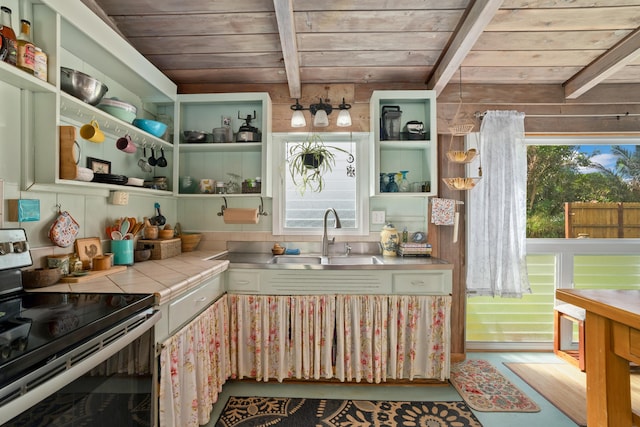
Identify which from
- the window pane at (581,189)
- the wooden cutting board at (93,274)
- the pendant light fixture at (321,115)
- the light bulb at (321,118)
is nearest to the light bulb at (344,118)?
the pendant light fixture at (321,115)

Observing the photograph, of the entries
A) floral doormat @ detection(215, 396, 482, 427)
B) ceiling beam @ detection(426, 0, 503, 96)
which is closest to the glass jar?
floral doormat @ detection(215, 396, 482, 427)

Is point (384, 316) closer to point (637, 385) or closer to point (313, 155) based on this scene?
point (313, 155)

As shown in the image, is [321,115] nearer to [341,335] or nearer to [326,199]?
[326,199]

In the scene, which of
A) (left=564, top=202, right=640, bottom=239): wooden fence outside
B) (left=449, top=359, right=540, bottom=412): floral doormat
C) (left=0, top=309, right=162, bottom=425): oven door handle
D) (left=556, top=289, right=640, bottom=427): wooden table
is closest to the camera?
(left=0, top=309, right=162, bottom=425): oven door handle

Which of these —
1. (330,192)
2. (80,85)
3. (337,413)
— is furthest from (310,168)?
(337,413)

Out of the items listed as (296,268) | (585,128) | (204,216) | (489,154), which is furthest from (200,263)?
(585,128)

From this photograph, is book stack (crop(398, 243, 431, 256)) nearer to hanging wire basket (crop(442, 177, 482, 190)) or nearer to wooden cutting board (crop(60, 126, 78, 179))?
hanging wire basket (crop(442, 177, 482, 190))

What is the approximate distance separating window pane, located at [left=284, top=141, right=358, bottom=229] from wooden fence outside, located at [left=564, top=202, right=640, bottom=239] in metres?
1.93

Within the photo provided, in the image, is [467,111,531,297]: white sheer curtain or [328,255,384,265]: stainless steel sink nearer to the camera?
→ [328,255,384,265]: stainless steel sink

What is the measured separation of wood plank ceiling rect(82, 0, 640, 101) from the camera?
1.81 metres

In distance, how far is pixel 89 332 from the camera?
935 millimetres

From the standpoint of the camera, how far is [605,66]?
226cm

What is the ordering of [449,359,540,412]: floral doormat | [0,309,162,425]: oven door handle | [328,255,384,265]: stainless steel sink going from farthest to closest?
[328,255,384,265]: stainless steel sink, [449,359,540,412]: floral doormat, [0,309,162,425]: oven door handle

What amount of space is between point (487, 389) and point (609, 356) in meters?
1.21
